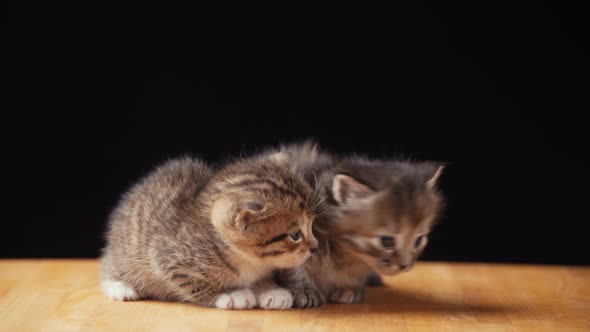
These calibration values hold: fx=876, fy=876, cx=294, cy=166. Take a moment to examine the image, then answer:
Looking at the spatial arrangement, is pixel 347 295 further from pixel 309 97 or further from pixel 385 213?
pixel 309 97

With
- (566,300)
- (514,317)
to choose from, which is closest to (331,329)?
(514,317)

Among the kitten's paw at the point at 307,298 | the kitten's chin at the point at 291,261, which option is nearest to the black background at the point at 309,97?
the kitten's paw at the point at 307,298

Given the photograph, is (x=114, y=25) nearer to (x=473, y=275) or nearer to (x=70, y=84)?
(x=70, y=84)

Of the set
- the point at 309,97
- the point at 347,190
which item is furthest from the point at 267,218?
the point at 309,97

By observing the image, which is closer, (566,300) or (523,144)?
(566,300)

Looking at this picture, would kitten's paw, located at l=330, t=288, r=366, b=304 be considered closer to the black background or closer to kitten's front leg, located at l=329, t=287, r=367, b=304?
kitten's front leg, located at l=329, t=287, r=367, b=304

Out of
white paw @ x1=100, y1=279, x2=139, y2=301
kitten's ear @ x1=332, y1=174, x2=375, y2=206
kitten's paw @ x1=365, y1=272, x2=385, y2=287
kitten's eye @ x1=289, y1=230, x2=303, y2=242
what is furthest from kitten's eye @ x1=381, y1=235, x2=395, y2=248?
white paw @ x1=100, y1=279, x2=139, y2=301

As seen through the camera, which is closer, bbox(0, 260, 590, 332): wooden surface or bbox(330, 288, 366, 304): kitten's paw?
bbox(0, 260, 590, 332): wooden surface
